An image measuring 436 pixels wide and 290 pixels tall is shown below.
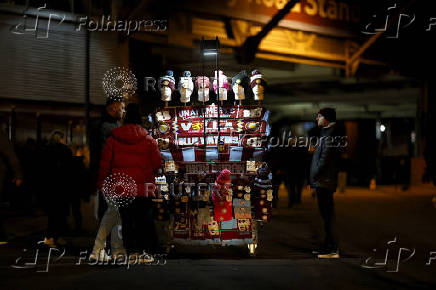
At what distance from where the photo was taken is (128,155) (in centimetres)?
676

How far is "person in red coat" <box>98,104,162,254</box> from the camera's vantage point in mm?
6715

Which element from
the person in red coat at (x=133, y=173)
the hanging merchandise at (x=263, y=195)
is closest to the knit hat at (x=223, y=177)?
the hanging merchandise at (x=263, y=195)

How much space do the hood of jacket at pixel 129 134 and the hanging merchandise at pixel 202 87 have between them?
1.83 meters

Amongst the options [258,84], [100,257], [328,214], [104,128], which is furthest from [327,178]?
[100,257]

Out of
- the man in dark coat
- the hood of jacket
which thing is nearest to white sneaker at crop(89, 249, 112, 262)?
the man in dark coat

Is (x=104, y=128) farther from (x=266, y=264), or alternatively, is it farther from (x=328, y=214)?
(x=328, y=214)

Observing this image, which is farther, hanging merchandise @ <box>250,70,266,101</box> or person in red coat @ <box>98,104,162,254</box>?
hanging merchandise @ <box>250,70,266,101</box>

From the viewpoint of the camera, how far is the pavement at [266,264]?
5977mm

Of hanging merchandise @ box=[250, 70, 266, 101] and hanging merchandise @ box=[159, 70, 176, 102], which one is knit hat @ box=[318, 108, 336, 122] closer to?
hanging merchandise @ box=[250, 70, 266, 101]

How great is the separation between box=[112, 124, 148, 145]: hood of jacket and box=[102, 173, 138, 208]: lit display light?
46 centimetres

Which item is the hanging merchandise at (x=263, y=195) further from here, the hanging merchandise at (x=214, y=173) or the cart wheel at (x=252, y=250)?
the cart wheel at (x=252, y=250)

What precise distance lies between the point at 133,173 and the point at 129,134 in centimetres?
52

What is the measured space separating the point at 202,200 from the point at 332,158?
2097mm

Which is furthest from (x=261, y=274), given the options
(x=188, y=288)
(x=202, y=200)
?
(x=202, y=200)
